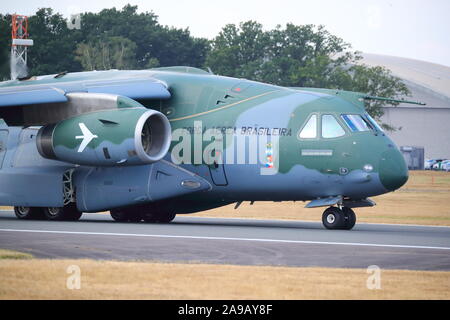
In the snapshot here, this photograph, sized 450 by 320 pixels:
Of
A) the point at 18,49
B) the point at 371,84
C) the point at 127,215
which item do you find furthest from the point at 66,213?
the point at 371,84

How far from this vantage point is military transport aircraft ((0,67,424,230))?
2284 cm

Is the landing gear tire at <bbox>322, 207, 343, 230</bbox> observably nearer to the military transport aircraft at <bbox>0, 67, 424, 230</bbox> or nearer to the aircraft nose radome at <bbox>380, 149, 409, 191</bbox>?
the military transport aircraft at <bbox>0, 67, 424, 230</bbox>

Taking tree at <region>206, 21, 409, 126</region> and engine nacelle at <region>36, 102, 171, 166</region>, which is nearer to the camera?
engine nacelle at <region>36, 102, 171, 166</region>

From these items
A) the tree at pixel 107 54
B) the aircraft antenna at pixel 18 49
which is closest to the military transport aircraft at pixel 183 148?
the aircraft antenna at pixel 18 49

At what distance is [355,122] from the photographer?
23.1 m

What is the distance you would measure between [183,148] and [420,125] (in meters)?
85.5

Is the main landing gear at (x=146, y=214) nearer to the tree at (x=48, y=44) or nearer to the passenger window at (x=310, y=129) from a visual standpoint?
the passenger window at (x=310, y=129)

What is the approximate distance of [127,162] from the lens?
23.2 metres

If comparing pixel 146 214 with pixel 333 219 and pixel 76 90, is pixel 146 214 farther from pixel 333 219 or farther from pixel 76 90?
pixel 333 219

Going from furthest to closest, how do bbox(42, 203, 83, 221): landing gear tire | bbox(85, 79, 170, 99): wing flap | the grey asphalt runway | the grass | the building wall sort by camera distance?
the building wall, bbox(42, 203, 83, 221): landing gear tire, bbox(85, 79, 170, 99): wing flap, the grey asphalt runway, the grass

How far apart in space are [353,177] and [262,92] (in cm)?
398

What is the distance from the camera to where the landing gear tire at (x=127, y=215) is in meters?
26.4

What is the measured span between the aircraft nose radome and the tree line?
44582mm

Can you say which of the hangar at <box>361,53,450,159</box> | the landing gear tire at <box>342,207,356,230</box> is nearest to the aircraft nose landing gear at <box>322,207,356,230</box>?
the landing gear tire at <box>342,207,356,230</box>
